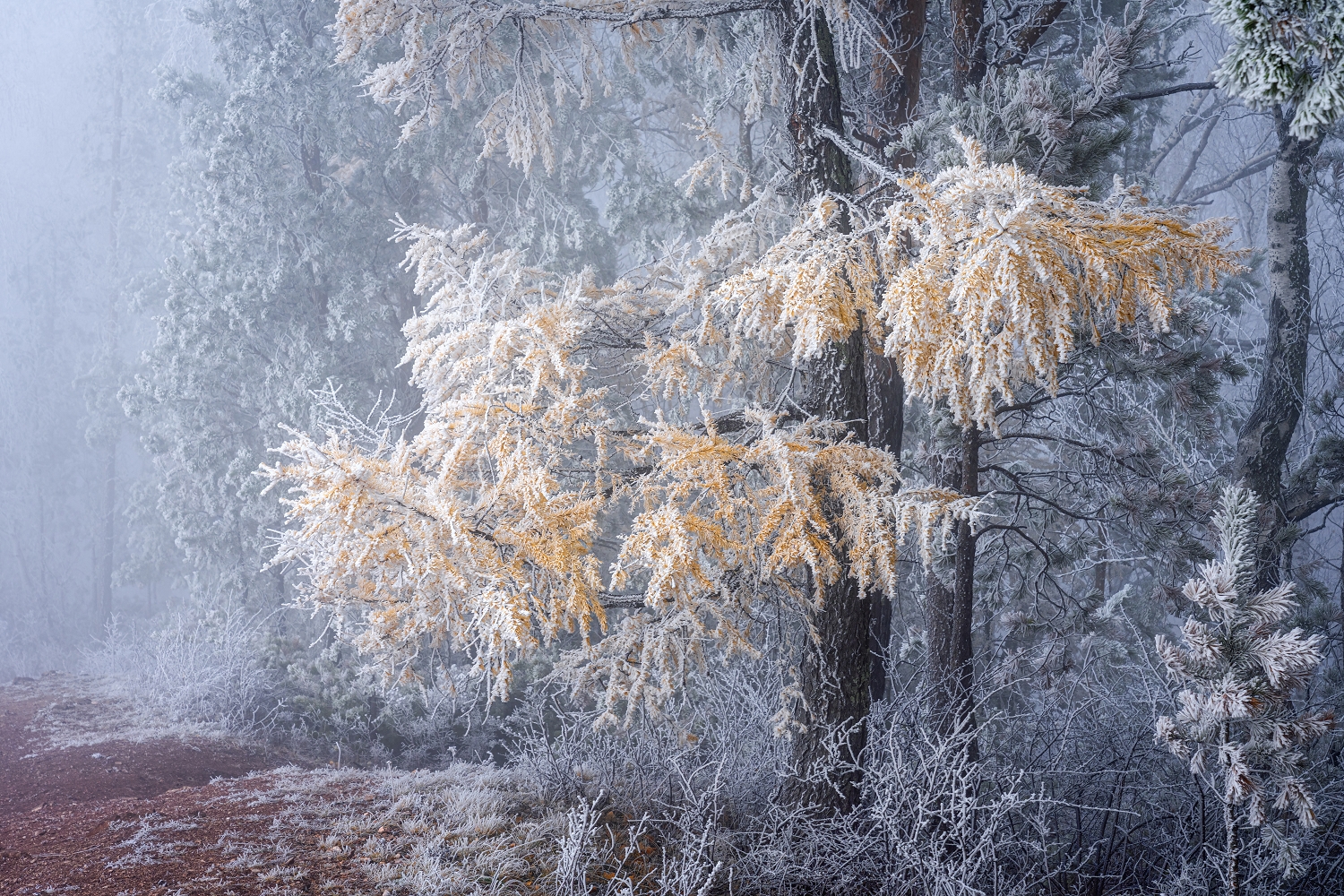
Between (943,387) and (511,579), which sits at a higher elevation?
(943,387)

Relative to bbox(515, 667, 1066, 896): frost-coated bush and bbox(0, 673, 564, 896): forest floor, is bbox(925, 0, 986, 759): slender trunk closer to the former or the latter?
bbox(515, 667, 1066, 896): frost-coated bush

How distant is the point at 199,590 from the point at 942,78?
15.7 m

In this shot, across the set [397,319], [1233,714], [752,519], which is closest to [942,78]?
[752,519]

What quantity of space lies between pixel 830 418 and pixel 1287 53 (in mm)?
2853

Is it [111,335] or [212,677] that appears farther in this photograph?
[111,335]

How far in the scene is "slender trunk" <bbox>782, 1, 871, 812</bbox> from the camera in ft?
15.8

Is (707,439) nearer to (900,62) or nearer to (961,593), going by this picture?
(961,593)

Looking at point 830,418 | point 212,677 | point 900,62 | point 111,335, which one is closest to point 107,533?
point 111,335

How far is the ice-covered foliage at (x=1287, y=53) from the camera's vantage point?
2.24m

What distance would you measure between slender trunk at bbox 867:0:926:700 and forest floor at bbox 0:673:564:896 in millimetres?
3110

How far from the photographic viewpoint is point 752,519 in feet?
13.8

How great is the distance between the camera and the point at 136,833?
4949mm

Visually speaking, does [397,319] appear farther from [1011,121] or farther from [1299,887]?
[1299,887]

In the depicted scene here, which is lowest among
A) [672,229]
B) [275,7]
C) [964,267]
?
[964,267]
